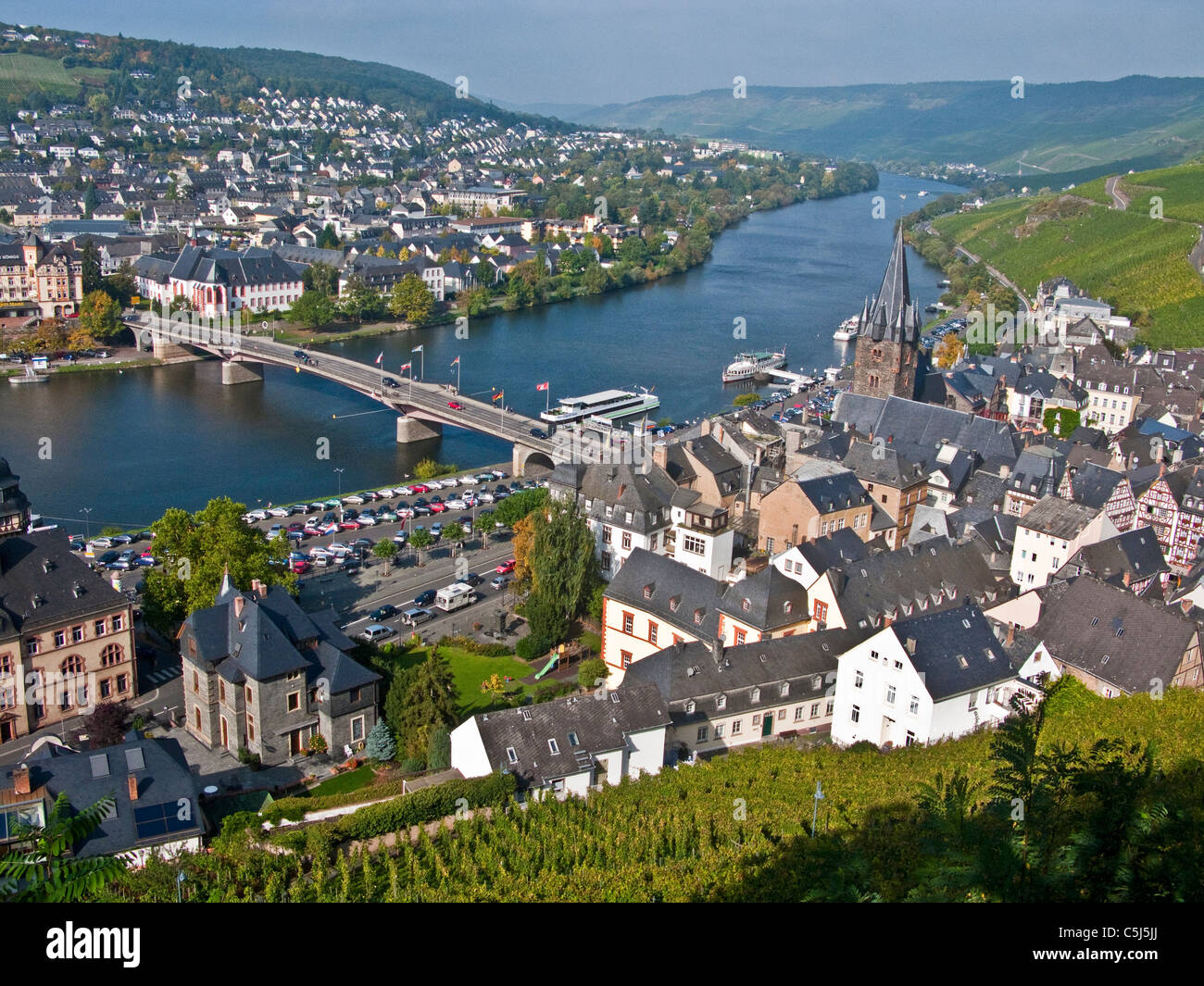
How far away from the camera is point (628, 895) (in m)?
11.7

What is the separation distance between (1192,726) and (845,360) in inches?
1811

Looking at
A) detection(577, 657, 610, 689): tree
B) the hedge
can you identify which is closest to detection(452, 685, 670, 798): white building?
the hedge

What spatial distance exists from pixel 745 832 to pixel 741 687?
572cm

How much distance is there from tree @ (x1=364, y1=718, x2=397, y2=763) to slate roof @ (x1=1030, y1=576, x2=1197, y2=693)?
40.1ft

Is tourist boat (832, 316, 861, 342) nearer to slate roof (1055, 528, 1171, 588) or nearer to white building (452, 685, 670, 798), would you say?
slate roof (1055, 528, 1171, 588)

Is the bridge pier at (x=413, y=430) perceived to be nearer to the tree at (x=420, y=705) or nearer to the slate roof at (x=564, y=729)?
→ the tree at (x=420, y=705)

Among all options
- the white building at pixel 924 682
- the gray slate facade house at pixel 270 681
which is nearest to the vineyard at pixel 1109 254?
the white building at pixel 924 682

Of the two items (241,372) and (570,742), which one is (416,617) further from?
(241,372)

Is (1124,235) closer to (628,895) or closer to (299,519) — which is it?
(299,519)

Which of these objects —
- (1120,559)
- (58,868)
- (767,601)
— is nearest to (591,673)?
(767,601)

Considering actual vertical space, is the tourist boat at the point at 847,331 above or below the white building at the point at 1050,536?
above

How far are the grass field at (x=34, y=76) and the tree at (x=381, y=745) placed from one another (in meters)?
131

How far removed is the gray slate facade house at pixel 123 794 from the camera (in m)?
15.0

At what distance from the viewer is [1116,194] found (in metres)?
91.3
